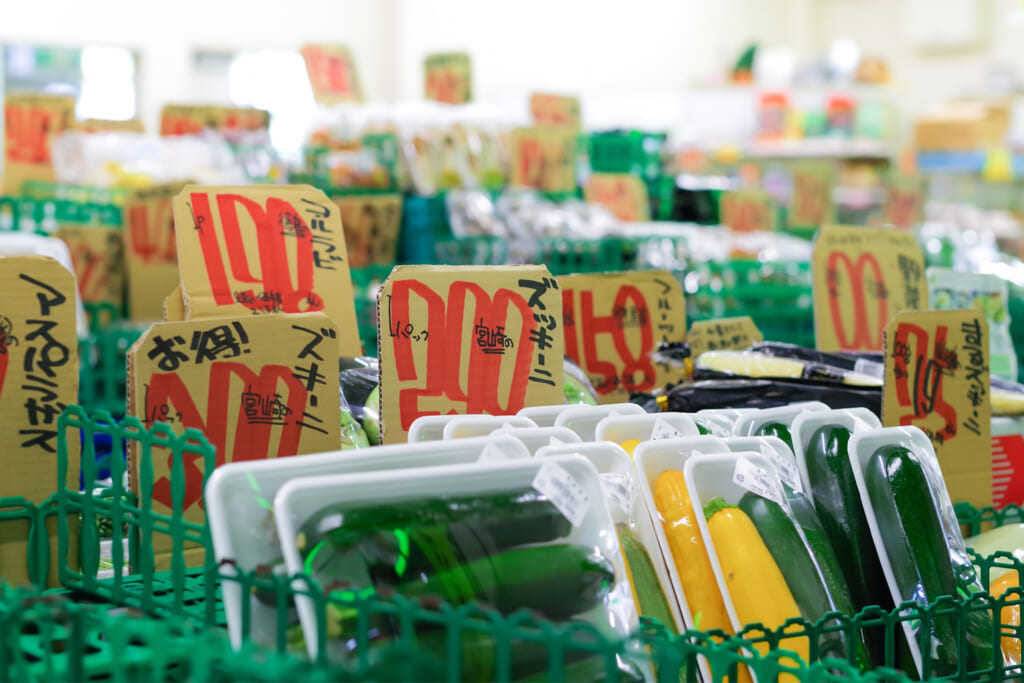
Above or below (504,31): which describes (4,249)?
below

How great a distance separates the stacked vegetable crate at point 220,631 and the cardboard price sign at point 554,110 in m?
3.91

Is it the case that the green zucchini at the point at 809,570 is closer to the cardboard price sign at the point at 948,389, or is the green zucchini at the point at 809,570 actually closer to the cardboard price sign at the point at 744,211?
the cardboard price sign at the point at 948,389

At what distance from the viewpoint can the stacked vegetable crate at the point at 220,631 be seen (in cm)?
86

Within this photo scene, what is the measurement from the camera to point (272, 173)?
4039 millimetres

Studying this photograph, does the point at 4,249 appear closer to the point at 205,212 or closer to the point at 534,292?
the point at 205,212

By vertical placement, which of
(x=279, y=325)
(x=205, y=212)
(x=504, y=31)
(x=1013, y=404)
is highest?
(x=504, y=31)

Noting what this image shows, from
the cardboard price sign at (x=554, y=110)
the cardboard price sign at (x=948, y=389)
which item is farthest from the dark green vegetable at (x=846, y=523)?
the cardboard price sign at (x=554, y=110)

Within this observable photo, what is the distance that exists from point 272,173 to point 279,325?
265 centimetres

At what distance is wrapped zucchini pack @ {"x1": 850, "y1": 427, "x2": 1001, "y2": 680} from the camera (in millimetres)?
1286

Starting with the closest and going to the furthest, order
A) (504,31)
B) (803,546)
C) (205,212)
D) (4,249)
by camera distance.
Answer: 1. (803,546)
2. (205,212)
3. (4,249)
4. (504,31)

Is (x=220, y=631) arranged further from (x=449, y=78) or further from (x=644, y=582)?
(x=449, y=78)

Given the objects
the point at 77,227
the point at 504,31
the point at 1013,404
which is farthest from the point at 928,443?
the point at 504,31

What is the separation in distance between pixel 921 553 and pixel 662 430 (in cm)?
32

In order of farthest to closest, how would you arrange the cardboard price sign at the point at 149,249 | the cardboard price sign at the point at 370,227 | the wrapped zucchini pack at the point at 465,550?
1. the cardboard price sign at the point at 370,227
2. the cardboard price sign at the point at 149,249
3. the wrapped zucchini pack at the point at 465,550
